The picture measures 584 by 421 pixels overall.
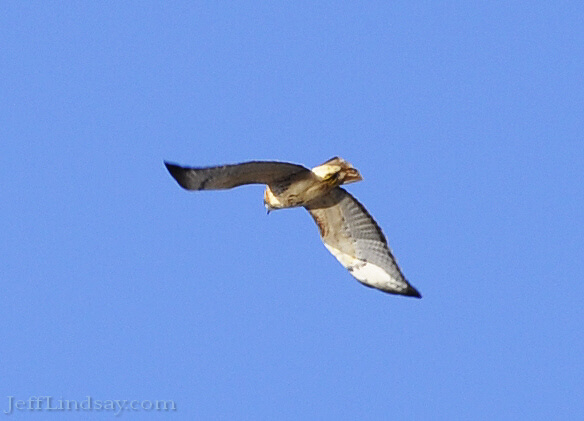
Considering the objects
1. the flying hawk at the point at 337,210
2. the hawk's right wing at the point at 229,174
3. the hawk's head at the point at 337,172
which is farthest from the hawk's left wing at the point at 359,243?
the hawk's right wing at the point at 229,174

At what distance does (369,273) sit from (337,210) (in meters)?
0.89

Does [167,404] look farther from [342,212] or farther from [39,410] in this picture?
[342,212]

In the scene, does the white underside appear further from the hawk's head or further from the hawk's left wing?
the hawk's head

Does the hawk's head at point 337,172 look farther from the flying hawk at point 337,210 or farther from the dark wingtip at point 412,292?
the dark wingtip at point 412,292

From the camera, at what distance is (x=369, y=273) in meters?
17.0

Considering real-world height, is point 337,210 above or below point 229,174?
below

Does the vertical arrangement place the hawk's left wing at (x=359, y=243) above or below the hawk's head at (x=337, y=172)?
below

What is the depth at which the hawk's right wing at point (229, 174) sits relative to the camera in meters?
14.5

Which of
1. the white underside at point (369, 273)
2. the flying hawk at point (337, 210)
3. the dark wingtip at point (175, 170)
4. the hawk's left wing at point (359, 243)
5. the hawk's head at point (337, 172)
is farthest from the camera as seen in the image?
the white underside at point (369, 273)

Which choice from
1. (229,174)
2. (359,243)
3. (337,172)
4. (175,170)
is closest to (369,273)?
(359,243)

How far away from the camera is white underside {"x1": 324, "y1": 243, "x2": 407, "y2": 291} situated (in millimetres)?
16875

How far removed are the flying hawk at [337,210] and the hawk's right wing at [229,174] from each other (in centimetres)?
1

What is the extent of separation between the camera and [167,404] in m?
16.9

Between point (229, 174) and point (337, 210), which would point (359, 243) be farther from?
point (229, 174)
